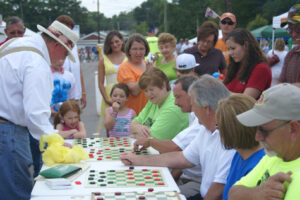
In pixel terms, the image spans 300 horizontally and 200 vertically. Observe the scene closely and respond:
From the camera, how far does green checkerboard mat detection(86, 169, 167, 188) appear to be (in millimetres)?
2359

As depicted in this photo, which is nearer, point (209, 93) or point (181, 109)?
point (209, 93)

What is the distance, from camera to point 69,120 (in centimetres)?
415

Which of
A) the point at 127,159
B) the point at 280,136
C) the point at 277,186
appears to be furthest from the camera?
the point at 127,159

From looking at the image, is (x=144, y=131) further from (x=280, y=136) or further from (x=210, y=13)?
(x=210, y=13)

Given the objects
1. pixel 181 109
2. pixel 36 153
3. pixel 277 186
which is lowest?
pixel 36 153

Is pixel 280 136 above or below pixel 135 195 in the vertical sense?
above

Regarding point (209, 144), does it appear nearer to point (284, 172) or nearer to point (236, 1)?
point (284, 172)

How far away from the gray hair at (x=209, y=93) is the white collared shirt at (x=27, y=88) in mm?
1060

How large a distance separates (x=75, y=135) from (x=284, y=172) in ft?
9.28

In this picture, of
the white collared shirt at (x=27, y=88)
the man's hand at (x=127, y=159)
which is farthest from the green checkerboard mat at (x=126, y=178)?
the white collared shirt at (x=27, y=88)

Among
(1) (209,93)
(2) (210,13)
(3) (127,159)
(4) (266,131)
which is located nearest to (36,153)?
(3) (127,159)

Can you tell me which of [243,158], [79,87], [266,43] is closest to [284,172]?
[243,158]

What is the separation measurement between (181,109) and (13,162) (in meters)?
1.42

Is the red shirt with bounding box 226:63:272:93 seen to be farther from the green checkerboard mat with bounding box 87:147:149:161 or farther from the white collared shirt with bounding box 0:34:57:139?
the white collared shirt with bounding box 0:34:57:139
